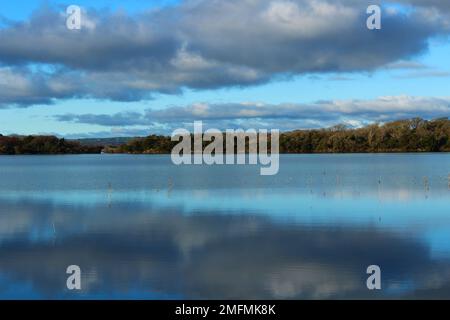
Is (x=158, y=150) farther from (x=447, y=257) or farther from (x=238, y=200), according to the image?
(x=447, y=257)

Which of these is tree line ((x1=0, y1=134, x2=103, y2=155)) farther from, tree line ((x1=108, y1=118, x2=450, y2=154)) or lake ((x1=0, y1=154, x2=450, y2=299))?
lake ((x1=0, y1=154, x2=450, y2=299))

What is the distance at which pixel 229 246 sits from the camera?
16.9 m

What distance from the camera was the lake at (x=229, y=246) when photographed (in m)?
12.3

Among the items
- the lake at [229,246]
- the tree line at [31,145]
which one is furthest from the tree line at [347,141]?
the lake at [229,246]

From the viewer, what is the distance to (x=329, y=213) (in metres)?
23.8

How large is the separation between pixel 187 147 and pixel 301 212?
120m

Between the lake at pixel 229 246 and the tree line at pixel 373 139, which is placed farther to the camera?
the tree line at pixel 373 139

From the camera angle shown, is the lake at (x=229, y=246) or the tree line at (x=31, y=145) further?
the tree line at (x=31, y=145)

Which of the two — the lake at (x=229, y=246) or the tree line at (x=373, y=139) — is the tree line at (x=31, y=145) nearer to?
the tree line at (x=373, y=139)

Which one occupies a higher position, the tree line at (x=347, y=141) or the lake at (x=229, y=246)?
the tree line at (x=347, y=141)

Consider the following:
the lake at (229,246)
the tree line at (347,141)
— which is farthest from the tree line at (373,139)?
the lake at (229,246)

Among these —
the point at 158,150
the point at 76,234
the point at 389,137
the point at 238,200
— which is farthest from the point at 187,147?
the point at 76,234

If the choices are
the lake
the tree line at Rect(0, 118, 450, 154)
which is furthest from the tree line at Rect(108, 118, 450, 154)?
the lake
